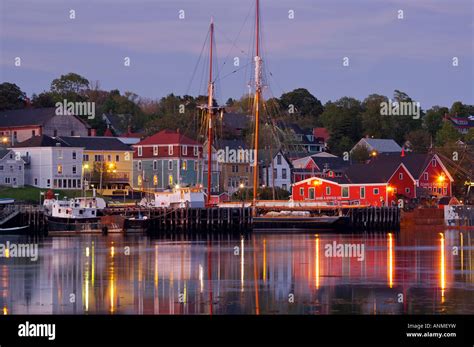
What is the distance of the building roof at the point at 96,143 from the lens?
Result: 13112 centimetres

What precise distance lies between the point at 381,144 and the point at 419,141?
A: 5.40 meters

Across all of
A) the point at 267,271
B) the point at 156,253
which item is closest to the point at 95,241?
the point at 156,253

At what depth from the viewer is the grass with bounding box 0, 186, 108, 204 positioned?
116125 mm

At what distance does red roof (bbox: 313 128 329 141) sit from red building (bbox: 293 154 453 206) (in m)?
55.8

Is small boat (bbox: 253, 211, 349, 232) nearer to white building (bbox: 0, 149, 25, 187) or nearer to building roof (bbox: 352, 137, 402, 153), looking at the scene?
white building (bbox: 0, 149, 25, 187)

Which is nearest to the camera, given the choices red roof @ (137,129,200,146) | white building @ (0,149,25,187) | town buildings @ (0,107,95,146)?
white building @ (0,149,25,187)

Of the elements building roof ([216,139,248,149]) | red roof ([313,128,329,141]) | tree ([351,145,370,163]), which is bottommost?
tree ([351,145,370,163])

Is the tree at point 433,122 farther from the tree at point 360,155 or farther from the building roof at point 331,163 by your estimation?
the building roof at point 331,163

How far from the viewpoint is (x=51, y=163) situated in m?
125

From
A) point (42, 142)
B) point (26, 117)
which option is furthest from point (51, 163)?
point (26, 117)

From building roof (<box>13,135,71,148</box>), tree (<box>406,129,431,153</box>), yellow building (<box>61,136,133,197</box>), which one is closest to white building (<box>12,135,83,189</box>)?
Result: building roof (<box>13,135,71,148</box>)
